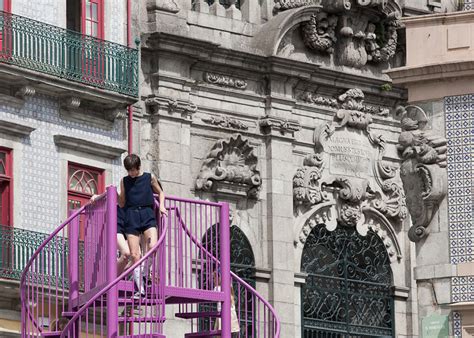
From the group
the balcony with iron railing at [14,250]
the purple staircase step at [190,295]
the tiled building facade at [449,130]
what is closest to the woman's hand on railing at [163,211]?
the purple staircase step at [190,295]

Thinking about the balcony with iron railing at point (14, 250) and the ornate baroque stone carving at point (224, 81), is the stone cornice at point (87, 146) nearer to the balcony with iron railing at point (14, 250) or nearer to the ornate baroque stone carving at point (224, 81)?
the balcony with iron railing at point (14, 250)

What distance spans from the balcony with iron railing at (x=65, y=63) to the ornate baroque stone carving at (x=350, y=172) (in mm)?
4618

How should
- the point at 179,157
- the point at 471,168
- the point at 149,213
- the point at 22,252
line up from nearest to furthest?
the point at 149,213
the point at 471,168
the point at 22,252
the point at 179,157

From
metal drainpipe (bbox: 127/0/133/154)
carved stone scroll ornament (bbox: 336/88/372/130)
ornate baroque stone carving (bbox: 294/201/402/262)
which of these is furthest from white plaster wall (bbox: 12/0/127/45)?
carved stone scroll ornament (bbox: 336/88/372/130)

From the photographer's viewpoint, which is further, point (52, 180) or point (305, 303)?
point (305, 303)

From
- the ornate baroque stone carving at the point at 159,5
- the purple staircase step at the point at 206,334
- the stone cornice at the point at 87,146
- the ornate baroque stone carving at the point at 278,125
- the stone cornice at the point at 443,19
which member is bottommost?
the purple staircase step at the point at 206,334

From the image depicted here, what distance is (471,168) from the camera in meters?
35.2

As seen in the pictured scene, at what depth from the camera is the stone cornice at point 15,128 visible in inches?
1598

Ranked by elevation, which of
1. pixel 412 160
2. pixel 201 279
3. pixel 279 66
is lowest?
pixel 201 279

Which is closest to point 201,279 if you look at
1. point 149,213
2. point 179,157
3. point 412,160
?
point 149,213

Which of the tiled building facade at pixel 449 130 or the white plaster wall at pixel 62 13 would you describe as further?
the white plaster wall at pixel 62 13

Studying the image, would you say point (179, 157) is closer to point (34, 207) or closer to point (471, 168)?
point (34, 207)

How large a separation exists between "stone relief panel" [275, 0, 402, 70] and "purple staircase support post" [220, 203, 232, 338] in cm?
1434

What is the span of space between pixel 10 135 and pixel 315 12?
738 centimetres
